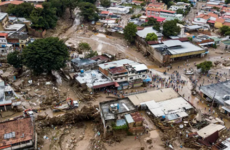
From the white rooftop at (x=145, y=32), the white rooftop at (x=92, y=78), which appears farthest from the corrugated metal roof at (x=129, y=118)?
the white rooftop at (x=145, y=32)

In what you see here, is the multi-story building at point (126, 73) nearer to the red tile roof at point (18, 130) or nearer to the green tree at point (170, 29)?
the red tile roof at point (18, 130)

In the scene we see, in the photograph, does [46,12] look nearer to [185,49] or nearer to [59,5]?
[59,5]

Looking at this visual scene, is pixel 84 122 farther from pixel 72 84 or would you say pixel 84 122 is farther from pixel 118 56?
pixel 118 56

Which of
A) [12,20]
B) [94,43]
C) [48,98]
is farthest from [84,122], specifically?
[12,20]

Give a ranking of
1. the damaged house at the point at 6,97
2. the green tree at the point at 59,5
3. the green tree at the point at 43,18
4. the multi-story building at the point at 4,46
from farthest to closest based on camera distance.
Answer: the green tree at the point at 59,5 < the green tree at the point at 43,18 < the multi-story building at the point at 4,46 < the damaged house at the point at 6,97

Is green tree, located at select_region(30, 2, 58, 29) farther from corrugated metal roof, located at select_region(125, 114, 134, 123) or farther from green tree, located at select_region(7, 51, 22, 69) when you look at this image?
corrugated metal roof, located at select_region(125, 114, 134, 123)

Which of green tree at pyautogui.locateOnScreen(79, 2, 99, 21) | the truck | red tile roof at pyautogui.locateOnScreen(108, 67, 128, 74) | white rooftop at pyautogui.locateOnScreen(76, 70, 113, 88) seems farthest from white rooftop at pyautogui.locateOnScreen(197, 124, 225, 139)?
green tree at pyautogui.locateOnScreen(79, 2, 99, 21)
